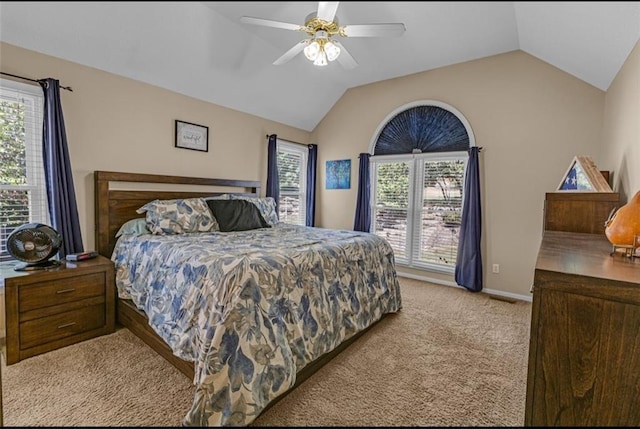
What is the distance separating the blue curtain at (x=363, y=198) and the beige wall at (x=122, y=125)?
73.1 inches

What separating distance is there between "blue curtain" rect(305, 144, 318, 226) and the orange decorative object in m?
3.95

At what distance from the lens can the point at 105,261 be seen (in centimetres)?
243

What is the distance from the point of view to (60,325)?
2.15 m

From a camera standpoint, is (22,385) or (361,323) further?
(361,323)

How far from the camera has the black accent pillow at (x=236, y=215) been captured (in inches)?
122

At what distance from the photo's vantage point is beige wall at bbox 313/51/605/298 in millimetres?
3141

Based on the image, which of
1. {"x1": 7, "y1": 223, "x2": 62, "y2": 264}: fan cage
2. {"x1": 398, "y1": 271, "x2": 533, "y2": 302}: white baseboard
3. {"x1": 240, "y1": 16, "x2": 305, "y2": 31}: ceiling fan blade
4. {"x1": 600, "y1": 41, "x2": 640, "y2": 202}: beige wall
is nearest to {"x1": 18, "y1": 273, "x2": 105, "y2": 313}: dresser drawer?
{"x1": 7, "y1": 223, "x2": 62, "y2": 264}: fan cage

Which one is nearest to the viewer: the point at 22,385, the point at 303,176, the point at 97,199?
the point at 22,385

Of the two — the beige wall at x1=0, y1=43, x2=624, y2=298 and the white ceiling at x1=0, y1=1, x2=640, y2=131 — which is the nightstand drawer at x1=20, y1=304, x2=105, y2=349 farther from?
the white ceiling at x1=0, y1=1, x2=640, y2=131

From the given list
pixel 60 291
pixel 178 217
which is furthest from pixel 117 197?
pixel 60 291

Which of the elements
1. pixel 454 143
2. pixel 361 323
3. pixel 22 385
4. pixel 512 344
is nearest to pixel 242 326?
pixel 361 323

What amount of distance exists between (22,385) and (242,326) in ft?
4.71

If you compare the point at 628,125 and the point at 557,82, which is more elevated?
the point at 557,82

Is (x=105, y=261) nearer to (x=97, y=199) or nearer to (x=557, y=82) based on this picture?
(x=97, y=199)
